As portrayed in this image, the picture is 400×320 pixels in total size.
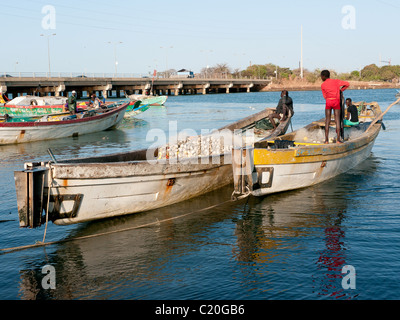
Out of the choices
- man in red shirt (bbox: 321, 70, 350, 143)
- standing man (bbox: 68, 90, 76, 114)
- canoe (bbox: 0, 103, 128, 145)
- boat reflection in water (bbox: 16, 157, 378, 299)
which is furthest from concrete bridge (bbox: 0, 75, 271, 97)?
boat reflection in water (bbox: 16, 157, 378, 299)

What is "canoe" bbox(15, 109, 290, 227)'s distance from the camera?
7539mm

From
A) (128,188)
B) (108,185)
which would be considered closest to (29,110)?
(128,188)

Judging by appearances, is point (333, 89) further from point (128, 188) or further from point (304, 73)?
point (304, 73)

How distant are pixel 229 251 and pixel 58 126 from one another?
1754 cm

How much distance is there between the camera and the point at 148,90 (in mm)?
75188

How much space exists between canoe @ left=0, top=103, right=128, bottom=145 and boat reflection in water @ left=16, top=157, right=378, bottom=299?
47.3 feet

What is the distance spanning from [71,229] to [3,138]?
14.6m

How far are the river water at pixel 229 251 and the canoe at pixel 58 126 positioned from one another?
11.1 metres

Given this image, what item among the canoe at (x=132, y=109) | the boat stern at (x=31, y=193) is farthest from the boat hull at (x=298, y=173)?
the canoe at (x=132, y=109)

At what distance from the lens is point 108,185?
27.3 feet

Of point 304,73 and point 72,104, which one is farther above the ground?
point 304,73

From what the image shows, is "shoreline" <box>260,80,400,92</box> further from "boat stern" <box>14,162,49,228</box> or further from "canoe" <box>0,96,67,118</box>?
"boat stern" <box>14,162,49,228</box>

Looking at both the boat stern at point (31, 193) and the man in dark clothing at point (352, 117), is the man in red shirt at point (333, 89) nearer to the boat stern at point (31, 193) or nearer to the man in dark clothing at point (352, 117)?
the man in dark clothing at point (352, 117)
